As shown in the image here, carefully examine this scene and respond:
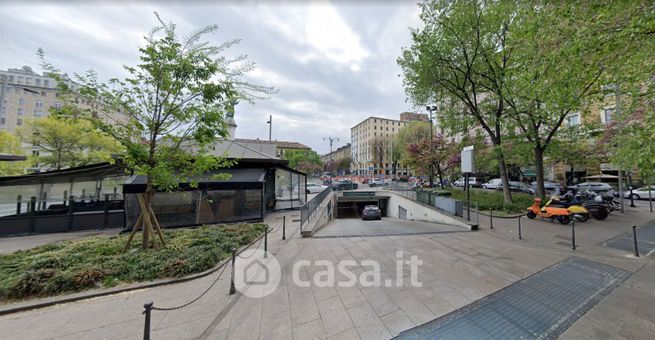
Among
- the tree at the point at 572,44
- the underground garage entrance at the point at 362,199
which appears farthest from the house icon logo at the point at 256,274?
the underground garage entrance at the point at 362,199

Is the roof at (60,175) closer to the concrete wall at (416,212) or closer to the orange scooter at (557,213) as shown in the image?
the concrete wall at (416,212)

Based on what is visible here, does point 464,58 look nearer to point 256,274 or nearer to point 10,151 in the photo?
point 256,274

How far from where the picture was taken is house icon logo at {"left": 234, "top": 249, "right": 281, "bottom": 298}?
4129 millimetres

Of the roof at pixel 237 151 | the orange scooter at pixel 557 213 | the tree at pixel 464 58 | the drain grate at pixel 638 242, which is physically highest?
the tree at pixel 464 58

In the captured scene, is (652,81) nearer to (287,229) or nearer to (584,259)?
(584,259)

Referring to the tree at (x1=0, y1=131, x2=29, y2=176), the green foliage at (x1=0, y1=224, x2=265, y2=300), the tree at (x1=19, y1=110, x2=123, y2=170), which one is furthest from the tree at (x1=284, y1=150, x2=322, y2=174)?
the green foliage at (x1=0, y1=224, x2=265, y2=300)

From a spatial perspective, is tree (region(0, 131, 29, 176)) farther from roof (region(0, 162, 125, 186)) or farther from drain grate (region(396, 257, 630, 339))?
drain grate (region(396, 257, 630, 339))

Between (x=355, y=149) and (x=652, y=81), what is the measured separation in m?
80.1

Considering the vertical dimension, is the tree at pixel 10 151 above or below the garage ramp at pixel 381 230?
above

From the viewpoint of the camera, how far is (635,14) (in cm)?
404

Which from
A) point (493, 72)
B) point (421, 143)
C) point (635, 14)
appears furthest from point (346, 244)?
point (421, 143)

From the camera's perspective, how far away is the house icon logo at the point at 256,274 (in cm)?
413

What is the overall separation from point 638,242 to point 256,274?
12.6 m

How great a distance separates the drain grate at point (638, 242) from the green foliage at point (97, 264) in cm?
1242
